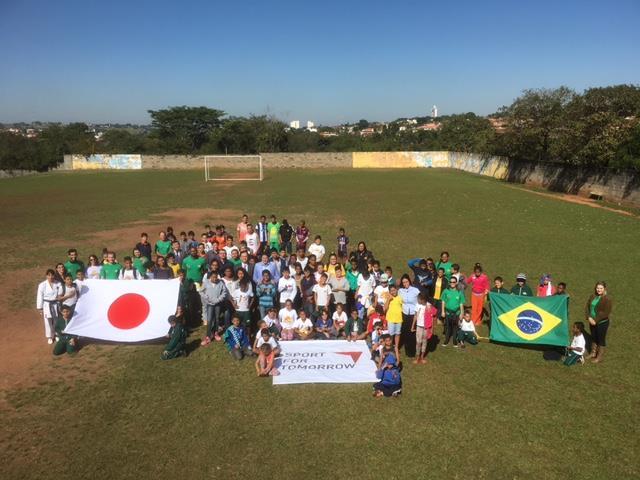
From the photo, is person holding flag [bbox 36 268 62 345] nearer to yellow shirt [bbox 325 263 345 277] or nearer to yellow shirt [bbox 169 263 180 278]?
yellow shirt [bbox 169 263 180 278]

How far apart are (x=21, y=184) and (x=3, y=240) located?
106ft

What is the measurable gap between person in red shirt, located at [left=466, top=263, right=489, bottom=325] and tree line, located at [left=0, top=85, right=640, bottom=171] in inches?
994

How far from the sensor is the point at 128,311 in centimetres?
1051

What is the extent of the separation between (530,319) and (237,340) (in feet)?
21.0

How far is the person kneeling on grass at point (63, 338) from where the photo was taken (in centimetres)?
986

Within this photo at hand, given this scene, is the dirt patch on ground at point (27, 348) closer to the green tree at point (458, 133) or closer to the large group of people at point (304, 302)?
the large group of people at point (304, 302)

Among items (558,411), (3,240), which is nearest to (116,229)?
(3,240)

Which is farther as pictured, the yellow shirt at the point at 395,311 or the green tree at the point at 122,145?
the green tree at the point at 122,145

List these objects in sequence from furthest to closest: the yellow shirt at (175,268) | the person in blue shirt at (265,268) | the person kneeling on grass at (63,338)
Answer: the yellow shirt at (175,268)
the person in blue shirt at (265,268)
the person kneeling on grass at (63,338)

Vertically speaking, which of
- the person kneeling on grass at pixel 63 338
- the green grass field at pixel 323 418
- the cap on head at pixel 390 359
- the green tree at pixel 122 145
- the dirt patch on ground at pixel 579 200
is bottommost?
the green grass field at pixel 323 418

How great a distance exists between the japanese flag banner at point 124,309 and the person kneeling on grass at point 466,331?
6428mm

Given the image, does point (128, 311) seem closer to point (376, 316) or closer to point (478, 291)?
point (376, 316)

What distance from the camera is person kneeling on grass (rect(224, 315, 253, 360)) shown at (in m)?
9.67

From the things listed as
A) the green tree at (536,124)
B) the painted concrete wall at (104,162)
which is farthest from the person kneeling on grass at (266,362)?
the painted concrete wall at (104,162)
